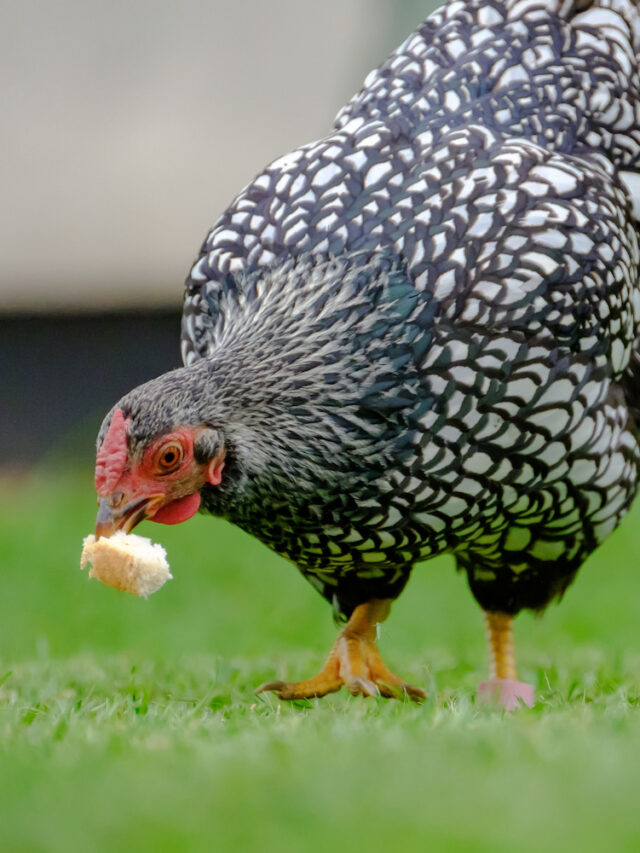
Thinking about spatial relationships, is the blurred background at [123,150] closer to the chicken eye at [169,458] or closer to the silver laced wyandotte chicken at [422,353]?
the silver laced wyandotte chicken at [422,353]

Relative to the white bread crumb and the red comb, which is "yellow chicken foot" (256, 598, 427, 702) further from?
the red comb

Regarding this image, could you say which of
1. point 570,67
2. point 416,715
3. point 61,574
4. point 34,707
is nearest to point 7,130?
point 61,574

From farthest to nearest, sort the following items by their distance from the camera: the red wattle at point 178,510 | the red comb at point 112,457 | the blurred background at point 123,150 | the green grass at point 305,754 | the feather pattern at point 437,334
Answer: the blurred background at point 123,150 → the feather pattern at point 437,334 → the red wattle at point 178,510 → the red comb at point 112,457 → the green grass at point 305,754

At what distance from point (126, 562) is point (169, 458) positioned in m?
0.30

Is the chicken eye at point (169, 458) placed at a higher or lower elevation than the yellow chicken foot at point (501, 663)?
higher

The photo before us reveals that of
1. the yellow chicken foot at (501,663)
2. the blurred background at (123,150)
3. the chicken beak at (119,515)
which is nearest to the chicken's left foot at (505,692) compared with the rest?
the yellow chicken foot at (501,663)

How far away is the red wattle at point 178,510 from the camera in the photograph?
12.3 ft

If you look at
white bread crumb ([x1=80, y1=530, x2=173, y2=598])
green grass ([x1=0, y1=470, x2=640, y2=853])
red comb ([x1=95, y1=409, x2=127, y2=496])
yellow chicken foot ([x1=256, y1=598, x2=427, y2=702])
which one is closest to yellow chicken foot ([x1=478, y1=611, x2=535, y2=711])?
green grass ([x1=0, y1=470, x2=640, y2=853])

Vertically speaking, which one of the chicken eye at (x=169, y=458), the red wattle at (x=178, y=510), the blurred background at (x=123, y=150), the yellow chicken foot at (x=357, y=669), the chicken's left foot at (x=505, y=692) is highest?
the blurred background at (x=123, y=150)

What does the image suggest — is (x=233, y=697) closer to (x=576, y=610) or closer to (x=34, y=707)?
(x=34, y=707)

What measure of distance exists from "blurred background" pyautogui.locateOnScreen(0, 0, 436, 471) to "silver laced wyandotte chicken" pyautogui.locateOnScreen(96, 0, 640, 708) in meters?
5.78

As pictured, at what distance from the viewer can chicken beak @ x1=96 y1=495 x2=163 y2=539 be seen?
11.8 feet

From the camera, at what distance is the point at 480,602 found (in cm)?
493

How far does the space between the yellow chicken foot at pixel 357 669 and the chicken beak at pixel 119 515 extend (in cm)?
115
